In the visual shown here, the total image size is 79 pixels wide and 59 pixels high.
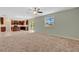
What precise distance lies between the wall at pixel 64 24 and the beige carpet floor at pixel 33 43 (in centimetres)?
9

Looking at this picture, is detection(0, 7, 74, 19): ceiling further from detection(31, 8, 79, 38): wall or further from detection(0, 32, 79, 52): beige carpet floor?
detection(0, 32, 79, 52): beige carpet floor

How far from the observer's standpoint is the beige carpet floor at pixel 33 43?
270 centimetres

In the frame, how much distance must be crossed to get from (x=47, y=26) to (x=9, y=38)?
607mm

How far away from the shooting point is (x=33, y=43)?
2723mm

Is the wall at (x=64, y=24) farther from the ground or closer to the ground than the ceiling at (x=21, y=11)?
closer to the ground

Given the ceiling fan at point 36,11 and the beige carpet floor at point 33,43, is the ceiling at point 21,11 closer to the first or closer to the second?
the ceiling fan at point 36,11

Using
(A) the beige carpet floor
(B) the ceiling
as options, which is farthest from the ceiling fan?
(A) the beige carpet floor

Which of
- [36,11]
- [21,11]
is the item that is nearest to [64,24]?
[36,11]

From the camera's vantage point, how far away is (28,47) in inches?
107

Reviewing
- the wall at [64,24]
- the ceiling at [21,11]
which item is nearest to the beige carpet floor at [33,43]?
the wall at [64,24]

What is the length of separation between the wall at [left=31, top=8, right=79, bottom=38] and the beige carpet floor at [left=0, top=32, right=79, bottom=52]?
9cm

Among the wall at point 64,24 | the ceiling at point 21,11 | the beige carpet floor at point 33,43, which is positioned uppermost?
the ceiling at point 21,11

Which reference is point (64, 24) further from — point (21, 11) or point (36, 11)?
point (21, 11)
